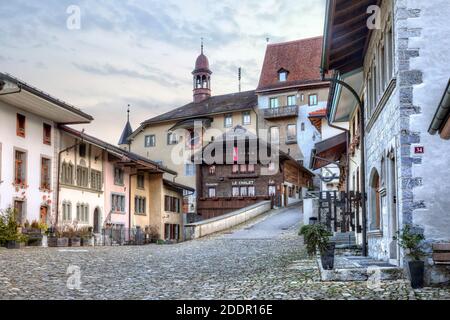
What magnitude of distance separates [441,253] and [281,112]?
55404 mm

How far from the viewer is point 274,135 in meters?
66.0

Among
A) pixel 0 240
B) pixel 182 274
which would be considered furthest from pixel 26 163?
pixel 182 274

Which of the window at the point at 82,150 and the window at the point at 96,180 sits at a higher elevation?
the window at the point at 82,150

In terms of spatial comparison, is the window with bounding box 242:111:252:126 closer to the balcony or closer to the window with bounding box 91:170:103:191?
the balcony

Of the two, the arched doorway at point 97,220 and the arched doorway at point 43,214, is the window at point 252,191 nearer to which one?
the arched doorway at point 97,220

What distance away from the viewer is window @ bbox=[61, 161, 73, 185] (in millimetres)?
33656

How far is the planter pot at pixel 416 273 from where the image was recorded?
359 inches

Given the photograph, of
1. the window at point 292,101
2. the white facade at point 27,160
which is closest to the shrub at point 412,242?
the white facade at point 27,160

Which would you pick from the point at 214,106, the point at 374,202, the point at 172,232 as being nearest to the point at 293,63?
the point at 214,106

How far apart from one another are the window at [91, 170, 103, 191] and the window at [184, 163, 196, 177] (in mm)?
24705

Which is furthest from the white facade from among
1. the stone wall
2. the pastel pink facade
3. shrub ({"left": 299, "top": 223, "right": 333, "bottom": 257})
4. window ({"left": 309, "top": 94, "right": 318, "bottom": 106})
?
window ({"left": 309, "top": 94, "right": 318, "bottom": 106})

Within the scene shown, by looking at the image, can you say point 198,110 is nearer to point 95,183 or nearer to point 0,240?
point 95,183

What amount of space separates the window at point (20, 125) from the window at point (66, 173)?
4.13 metres
